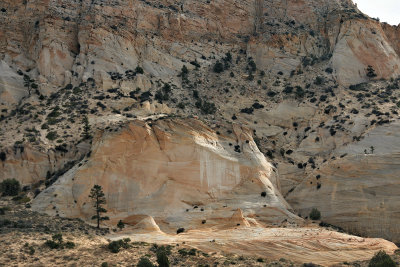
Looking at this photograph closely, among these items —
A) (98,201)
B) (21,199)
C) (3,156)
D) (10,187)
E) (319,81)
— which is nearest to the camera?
(98,201)

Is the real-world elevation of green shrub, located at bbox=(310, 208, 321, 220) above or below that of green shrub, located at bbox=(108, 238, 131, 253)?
above

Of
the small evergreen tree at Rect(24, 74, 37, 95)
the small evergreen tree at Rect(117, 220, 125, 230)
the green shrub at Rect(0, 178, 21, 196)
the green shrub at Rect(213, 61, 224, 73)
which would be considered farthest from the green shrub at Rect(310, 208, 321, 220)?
the small evergreen tree at Rect(24, 74, 37, 95)

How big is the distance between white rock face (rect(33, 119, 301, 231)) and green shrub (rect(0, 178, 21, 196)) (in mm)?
3143

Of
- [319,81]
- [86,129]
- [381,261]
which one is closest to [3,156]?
[86,129]

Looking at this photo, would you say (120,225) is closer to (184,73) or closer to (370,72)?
(184,73)

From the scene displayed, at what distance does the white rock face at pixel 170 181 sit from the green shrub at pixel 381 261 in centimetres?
1163

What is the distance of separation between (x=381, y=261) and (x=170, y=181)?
19.9 m

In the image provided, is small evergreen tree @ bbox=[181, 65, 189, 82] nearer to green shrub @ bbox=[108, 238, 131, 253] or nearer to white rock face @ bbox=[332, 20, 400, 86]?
white rock face @ bbox=[332, 20, 400, 86]

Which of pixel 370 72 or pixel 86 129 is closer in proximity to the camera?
pixel 86 129

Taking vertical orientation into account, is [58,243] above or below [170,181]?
below

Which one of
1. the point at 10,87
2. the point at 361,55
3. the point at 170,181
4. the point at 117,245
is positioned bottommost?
the point at 117,245

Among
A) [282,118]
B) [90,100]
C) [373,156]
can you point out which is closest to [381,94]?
[282,118]

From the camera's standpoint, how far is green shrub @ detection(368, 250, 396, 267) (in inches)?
1416

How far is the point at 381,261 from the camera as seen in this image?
36.6 m
